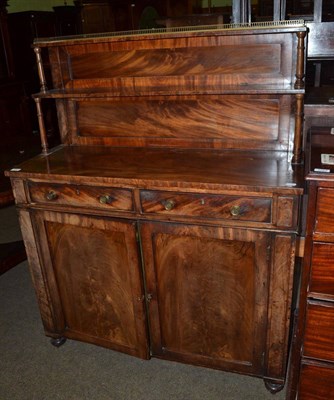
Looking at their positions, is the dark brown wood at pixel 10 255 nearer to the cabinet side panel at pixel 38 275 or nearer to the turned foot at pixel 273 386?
the cabinet side panel at pixel 38 275

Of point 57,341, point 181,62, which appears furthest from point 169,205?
point 57,341

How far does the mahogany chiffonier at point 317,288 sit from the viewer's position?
4.57ft

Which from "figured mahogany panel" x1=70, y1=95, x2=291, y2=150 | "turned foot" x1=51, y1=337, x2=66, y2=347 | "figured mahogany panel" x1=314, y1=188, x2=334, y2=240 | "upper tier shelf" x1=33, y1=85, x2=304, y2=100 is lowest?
"turned foot" x1=51, y1=337, x2=66, y2=347

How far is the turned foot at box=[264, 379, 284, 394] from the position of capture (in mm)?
1906

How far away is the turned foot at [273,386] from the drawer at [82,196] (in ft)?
3.35

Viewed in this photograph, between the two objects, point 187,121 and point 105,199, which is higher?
point 187,121

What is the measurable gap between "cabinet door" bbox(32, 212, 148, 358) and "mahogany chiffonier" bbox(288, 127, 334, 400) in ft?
2.37

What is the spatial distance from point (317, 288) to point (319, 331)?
185mm

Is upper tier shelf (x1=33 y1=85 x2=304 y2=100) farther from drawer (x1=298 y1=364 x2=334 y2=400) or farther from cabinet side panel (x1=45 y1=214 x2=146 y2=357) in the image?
drawer (x1=298 y1=364 x2=334 y2=400)

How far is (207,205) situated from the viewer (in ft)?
5.45

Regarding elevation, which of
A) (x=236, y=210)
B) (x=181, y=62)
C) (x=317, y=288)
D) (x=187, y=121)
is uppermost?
(x=181, y=62)

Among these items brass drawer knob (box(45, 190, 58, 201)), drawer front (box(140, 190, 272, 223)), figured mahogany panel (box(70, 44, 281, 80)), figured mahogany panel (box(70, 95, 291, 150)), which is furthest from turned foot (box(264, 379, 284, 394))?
figured mahogany panel (box(70, 44, 281, 80))

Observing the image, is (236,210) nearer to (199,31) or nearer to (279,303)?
(279,303)

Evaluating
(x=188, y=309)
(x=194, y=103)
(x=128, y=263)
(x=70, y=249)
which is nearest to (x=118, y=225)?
(x=128, y=263)
